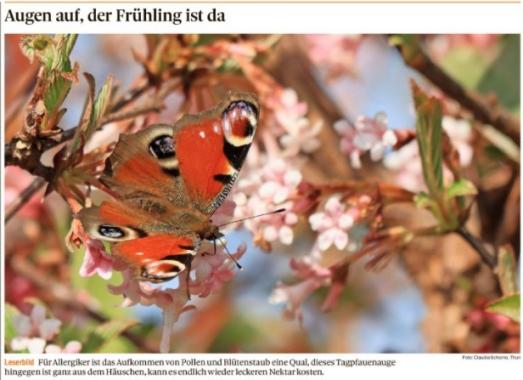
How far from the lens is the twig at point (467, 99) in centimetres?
155

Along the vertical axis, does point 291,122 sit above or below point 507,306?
above

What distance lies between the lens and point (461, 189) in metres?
1.48

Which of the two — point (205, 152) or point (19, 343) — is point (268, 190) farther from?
point (19, 343)

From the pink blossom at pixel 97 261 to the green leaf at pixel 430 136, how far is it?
0.51 meters

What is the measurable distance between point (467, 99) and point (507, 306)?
373 mm

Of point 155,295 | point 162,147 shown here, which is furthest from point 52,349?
point 162,147

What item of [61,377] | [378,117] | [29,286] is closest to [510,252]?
[378,117]

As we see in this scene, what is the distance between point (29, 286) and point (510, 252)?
92 cm

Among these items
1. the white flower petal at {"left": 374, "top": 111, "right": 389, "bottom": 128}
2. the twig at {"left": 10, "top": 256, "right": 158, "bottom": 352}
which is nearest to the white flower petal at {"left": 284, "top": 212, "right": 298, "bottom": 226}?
the white flower petal at {"left": 374, "top": 111, "right": 389, "bottom": 128}

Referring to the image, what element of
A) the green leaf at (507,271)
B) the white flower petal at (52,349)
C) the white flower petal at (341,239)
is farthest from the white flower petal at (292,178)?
the white flower petal at (52,349)

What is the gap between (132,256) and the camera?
50.6 inches

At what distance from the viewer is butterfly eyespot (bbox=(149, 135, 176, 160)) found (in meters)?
1.40

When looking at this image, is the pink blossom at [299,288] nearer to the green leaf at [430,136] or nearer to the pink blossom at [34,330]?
the green leaf at [430,136]

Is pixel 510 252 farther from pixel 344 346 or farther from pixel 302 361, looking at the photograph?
pixel 344 346
